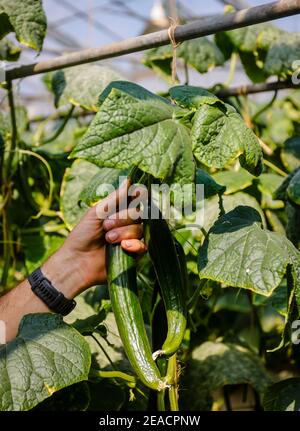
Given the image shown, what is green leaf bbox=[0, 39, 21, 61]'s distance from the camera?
1.77m

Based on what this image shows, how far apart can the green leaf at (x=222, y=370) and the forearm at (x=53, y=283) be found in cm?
60

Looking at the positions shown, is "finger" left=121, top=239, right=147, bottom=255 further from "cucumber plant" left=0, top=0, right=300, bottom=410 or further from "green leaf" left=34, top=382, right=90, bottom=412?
"green leaf" left=34, top=382, right=90, bottom=412

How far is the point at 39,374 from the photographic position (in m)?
1.04

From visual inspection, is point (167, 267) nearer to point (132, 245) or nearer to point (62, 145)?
point (132, 245)

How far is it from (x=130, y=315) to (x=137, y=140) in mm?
302

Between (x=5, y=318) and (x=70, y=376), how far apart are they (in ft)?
1.25

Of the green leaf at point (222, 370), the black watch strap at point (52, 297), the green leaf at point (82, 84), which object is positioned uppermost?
the green leaf at point (82, 84)

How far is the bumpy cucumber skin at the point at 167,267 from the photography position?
1.09m

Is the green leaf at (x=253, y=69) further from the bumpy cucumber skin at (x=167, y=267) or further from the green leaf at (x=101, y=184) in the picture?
the bumpy cucumber skin at (x=167, y=267)

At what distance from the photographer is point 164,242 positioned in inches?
44.2

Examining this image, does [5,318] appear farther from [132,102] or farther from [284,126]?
[284,126]

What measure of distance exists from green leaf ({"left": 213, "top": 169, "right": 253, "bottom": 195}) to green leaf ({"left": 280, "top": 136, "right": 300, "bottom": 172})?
0.16 m

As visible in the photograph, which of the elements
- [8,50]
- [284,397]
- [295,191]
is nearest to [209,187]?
[295,191]

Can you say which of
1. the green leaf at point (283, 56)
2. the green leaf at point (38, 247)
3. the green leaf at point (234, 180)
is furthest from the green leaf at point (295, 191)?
the green leaf at point (38, 247)
